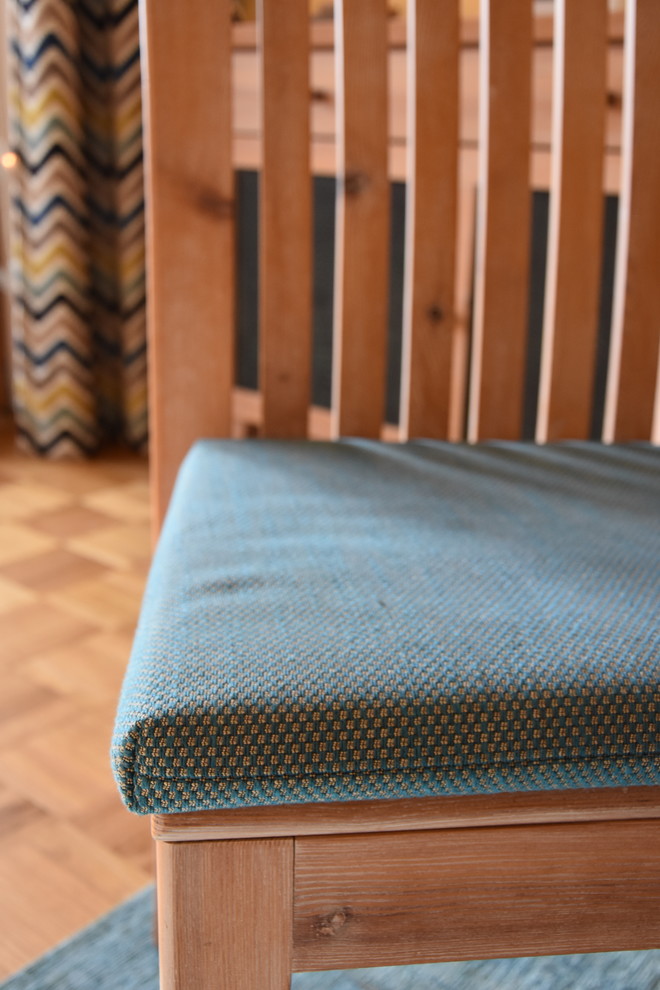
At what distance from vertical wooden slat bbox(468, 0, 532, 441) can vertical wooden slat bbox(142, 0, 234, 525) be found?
228 millimetres

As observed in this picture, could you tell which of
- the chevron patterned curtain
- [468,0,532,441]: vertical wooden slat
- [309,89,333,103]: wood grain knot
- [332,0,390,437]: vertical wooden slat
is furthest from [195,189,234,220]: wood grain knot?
the chevron patterned curtain

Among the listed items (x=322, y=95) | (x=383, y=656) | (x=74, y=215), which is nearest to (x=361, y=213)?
(x=383, y=656)

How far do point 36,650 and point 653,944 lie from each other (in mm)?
1087

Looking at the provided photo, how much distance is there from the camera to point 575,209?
945 mm

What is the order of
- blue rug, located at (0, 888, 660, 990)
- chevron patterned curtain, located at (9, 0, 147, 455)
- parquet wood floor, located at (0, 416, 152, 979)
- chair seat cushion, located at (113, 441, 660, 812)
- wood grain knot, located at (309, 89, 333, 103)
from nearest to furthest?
chair seat cushion, located at (113, 441, 660, 812) < blue rug, located at (0, 888, 660, 990) < parquet wood floor, located at (0, 416, 152, 979) < wood grain knot, located at (309, 89, 333, 103) < chevron patterned curtain, located at (9, 0, 147, 455)

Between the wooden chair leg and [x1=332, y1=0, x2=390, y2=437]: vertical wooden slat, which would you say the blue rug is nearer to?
the wooden chair leg

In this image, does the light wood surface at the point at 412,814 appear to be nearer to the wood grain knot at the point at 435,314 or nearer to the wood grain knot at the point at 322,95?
the wood grain knot at the point at 435,314

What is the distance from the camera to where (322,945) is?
0.55 m

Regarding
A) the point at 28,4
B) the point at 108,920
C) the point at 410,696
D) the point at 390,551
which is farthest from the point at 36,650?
the point at 28,4

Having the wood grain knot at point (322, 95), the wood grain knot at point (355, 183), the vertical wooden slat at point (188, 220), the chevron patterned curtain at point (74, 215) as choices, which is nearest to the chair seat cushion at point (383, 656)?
the vertical wooden slat at point (188, 220)

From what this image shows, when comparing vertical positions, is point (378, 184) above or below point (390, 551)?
above

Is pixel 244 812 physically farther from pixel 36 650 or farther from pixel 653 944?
pixel 36 650

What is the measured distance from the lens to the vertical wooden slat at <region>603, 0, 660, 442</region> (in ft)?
3.00

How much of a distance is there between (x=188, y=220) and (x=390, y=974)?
674 mm
